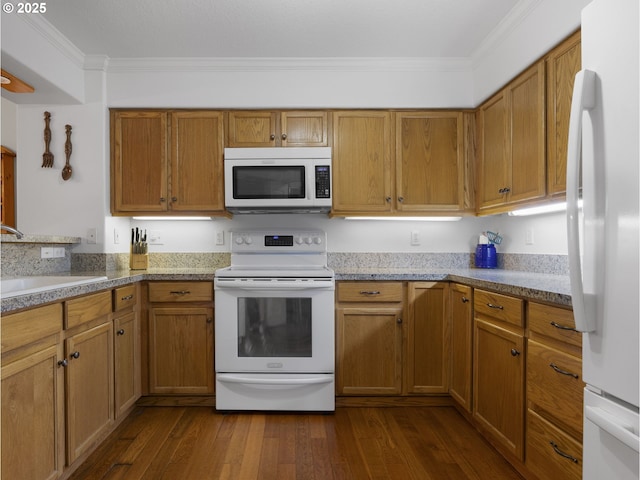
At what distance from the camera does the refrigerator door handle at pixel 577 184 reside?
919mm

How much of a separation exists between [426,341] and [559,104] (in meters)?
1.53

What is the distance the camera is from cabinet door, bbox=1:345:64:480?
1302mm

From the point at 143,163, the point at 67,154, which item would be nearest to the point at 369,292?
the point at 143,163

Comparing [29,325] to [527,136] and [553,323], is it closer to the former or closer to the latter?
[553,323]

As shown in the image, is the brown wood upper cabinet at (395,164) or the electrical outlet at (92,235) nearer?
the electrical outlet at (92,235)

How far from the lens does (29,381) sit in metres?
1.41

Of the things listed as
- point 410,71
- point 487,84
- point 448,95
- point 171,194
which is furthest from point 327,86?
point 171,194

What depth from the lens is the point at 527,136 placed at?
213 centimetres

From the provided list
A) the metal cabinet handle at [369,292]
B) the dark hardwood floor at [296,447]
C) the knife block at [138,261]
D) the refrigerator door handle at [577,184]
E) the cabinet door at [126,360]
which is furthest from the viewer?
the knife block at [138,261]

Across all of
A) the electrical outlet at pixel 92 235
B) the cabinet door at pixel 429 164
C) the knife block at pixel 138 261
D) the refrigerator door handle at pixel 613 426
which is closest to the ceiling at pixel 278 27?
the cabinet door at pixel 429 164

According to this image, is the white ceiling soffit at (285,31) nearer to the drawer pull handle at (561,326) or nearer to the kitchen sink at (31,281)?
the kitchen sink at (31,281)

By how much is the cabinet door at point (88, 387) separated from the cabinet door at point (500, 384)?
1947 mm

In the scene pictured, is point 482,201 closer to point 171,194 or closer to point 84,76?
point 171,194

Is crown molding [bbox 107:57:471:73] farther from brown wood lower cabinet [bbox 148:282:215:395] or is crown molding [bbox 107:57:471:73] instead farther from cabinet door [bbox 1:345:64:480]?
cabinet door [bbox 1:345:64:480]
